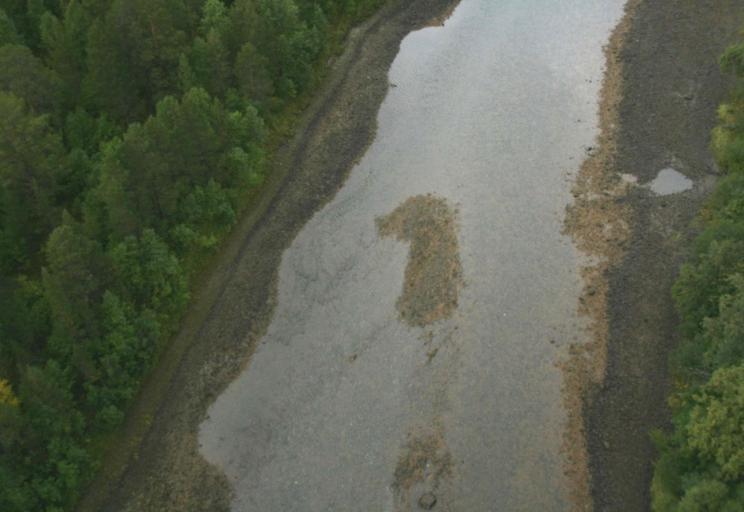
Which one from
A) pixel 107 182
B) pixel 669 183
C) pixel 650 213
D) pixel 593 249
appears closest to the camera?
pixel 107 182

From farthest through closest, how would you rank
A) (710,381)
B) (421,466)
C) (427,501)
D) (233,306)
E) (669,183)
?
(669,183), (233,306), (421,466), (427,501), (710,381)

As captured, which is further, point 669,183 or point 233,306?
point 669,183

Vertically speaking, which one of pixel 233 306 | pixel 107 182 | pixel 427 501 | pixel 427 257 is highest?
pixel 107 182

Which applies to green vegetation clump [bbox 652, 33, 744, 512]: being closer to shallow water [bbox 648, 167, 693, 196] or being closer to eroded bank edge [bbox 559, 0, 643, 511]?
eroded bank edge [bbox 559, 0, 643, 511]

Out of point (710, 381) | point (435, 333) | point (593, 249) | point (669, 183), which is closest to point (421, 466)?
point (435, 333)

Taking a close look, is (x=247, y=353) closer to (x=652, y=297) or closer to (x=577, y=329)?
(x=577, y=329)

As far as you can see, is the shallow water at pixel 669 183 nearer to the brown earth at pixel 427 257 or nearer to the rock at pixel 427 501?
the brown earth at pixel 427 257

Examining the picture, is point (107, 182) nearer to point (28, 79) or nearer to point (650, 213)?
point (28, 79)

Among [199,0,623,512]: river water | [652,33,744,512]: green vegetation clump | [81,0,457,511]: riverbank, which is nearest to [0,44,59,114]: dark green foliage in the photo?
[81,0,457,511]: riverbank
